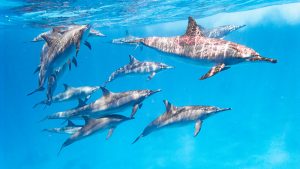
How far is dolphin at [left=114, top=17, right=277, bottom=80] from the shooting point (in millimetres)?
7477

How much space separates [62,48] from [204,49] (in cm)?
322

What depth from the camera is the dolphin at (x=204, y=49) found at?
24.5 feet

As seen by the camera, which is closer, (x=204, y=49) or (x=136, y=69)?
(x=204, y=49)

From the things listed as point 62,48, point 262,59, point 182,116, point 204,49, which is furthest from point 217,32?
point 62,48

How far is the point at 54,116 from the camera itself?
12.4 meters

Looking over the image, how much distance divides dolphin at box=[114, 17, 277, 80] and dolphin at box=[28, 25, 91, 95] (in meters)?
2.05

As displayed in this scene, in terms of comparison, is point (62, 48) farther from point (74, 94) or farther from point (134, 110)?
point (74, 94)

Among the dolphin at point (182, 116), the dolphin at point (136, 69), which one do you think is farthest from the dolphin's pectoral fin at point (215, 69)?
the dolphin at point (136, 69)

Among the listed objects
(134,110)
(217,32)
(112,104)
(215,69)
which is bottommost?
(134,110)

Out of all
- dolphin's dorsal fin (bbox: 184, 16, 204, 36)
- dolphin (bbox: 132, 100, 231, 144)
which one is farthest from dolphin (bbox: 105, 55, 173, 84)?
dolphin's dorsal fin (bbox: 184, 16, 204, 36)

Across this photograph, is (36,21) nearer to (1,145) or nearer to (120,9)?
(120,9)

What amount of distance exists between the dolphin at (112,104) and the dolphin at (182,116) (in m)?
0.84

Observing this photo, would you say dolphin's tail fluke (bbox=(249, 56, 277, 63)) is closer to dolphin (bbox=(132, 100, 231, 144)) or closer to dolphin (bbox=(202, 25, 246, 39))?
dolphin (bbox=(132, 100, 231, 144))

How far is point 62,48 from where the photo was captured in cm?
778
